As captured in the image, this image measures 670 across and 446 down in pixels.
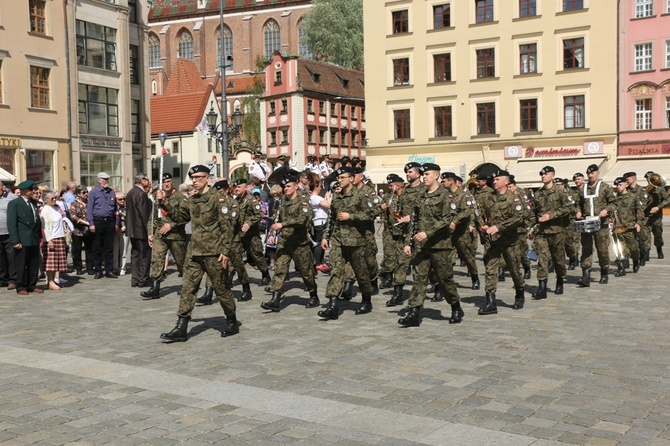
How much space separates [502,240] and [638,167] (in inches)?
1351

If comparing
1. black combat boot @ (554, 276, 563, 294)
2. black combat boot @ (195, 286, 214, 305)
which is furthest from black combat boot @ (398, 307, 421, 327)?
black combat boot @ (554, 276, 563, 294)

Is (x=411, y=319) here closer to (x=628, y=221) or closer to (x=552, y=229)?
(x=552, y=229)

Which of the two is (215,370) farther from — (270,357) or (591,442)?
(591,442)

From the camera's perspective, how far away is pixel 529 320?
400 inches

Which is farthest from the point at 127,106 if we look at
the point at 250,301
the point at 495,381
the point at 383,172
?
the point at 495,381

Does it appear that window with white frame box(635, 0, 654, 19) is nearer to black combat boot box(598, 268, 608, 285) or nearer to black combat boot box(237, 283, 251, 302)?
black combat boot box(598, 268, 608, 285)

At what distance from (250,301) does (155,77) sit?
302 feet

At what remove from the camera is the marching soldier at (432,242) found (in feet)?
31.9

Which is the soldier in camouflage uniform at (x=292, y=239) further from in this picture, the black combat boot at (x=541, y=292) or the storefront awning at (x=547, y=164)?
the storefront awning at (x=547, y=164)

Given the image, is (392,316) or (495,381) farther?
(392,316)

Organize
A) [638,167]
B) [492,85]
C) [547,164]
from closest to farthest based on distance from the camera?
[638,167] → [547,164] → [492,85]

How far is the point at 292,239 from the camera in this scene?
37.3 ft

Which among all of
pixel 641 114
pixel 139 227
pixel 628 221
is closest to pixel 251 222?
pixel 139 227

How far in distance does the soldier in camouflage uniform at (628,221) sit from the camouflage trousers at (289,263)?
689cm
